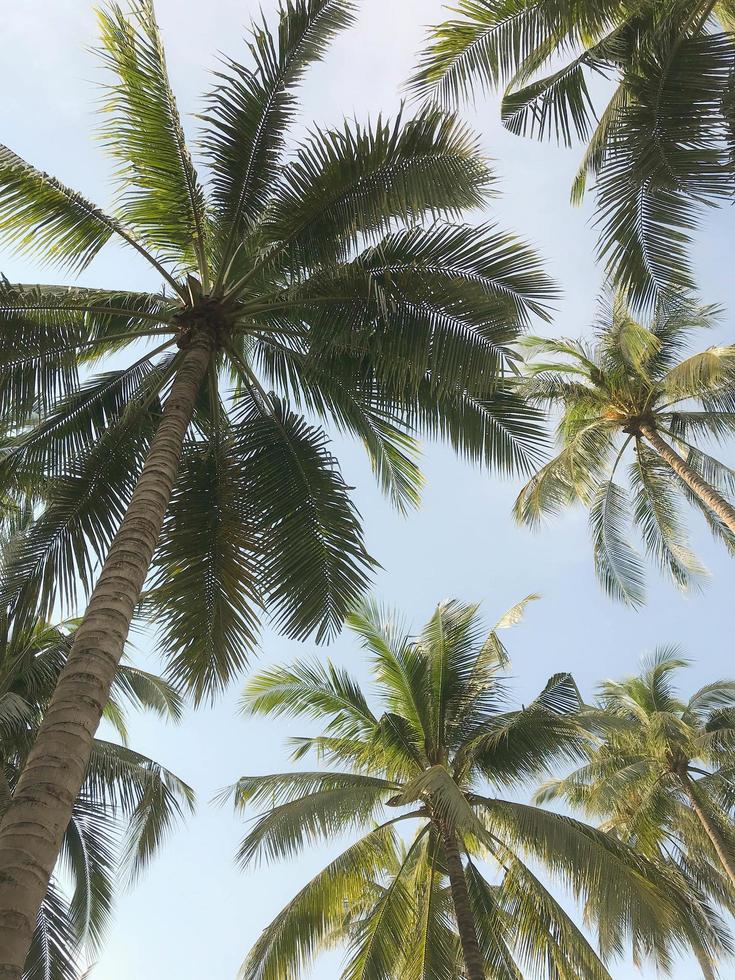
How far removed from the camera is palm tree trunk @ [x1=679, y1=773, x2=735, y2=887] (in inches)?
604

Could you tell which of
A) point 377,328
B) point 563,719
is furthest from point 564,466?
point 377,328

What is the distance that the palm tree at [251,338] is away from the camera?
7.04 m

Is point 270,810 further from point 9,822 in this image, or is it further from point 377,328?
point 9,822

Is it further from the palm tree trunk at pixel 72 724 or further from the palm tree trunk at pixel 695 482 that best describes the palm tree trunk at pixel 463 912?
the palm tree trunk at pixel 72 724

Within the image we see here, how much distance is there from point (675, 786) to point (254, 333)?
14.8 meters

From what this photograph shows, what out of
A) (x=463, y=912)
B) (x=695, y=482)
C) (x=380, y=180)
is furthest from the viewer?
(x=695, y=482)

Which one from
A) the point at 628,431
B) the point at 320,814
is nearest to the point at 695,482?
the point at 628,431

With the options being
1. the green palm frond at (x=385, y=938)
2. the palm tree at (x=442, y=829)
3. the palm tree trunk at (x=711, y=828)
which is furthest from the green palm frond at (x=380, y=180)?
the palm tree trunk at (x=711, y=828)

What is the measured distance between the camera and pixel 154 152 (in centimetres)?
760

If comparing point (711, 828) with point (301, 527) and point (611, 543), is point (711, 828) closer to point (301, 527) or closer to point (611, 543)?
point (611, 543)

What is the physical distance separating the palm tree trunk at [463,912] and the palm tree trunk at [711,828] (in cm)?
705

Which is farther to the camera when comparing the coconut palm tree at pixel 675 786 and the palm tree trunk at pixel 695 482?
the coconut palm tree at pixel 675 786

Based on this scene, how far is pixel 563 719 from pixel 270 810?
4141 mm

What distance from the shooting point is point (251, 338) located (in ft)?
29.0
